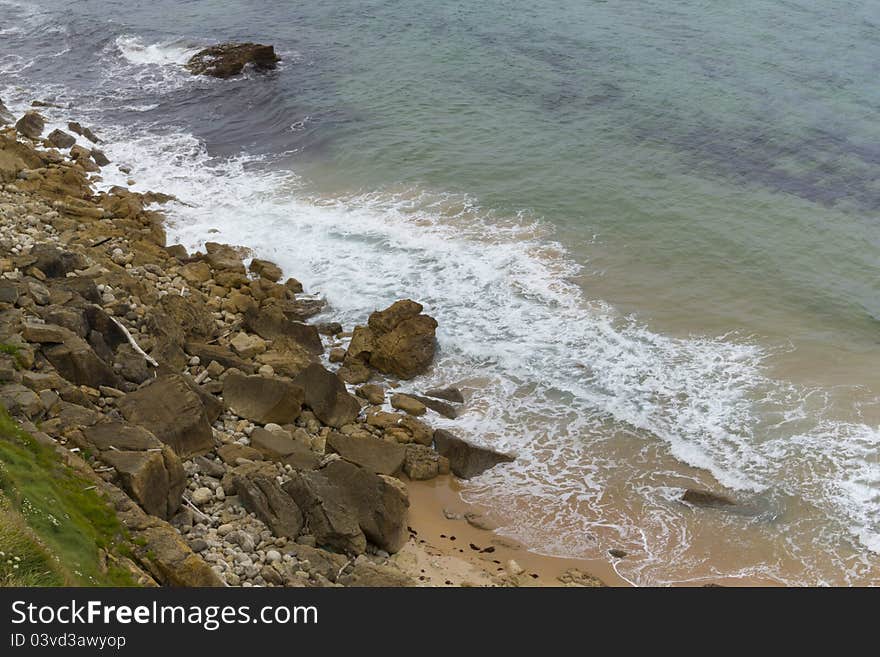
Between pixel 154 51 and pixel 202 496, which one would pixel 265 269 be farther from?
pixel 154 51

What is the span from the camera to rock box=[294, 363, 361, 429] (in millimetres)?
20672

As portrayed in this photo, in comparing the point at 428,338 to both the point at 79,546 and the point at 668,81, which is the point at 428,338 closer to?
the point at 79,546

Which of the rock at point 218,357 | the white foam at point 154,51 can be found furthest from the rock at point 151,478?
the white foam at point 154,51

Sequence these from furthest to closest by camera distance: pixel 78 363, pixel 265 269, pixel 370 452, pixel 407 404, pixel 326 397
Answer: pixel 265 269 < pixel 407 404 < pixel 326 397 < pixel 370 452 < pixel 78 363

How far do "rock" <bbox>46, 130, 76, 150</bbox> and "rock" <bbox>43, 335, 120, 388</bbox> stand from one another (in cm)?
2018

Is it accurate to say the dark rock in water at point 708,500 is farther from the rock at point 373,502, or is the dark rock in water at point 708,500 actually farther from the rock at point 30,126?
the rock at point 30,126

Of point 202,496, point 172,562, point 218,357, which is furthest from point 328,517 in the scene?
point 218,357

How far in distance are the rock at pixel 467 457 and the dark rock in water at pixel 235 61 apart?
31.5 meters

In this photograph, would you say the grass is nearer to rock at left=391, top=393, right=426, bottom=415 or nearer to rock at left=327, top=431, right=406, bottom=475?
rock at left=327, top=431, right=406, bottom=475

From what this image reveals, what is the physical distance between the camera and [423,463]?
19672 mm

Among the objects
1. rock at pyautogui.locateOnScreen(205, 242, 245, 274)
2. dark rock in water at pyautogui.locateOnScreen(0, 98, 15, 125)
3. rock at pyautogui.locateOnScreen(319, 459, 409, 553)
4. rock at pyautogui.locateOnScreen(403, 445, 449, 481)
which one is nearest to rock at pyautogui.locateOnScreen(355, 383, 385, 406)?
rock at pyautogui.locateOnScreen(403, 445, 449, 481)

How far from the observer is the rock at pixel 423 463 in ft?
64.1

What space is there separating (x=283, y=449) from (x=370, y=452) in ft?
6.37

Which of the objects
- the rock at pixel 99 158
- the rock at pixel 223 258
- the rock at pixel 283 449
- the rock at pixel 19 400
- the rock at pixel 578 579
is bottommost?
the rock at pixel 578 579
